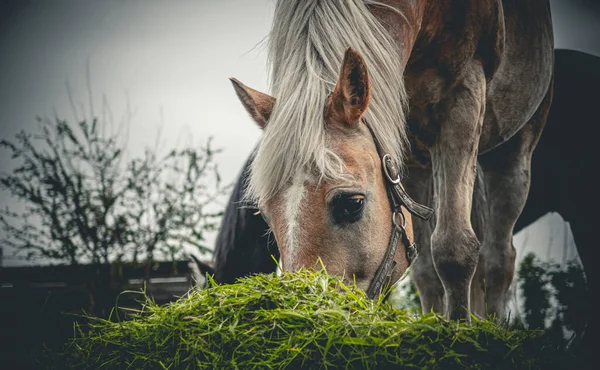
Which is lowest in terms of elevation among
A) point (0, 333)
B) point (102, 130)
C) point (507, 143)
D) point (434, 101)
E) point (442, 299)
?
point (442, 299)

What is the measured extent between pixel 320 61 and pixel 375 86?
0.97 feet

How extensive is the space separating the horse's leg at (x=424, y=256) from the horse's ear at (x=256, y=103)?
1.85 m

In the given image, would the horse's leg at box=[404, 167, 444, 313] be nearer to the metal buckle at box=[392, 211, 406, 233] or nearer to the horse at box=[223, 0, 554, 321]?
the horse at box=[223, 0, 554, 321]

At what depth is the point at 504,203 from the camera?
411 centimetres

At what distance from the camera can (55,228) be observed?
675 cm

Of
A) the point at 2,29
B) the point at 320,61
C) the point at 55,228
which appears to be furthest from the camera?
the point at 2,29

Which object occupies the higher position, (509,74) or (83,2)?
(83,2)

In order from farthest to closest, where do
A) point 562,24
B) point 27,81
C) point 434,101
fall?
point 27,81, point 562,24, point 434,101

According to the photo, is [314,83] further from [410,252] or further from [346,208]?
[410,252]

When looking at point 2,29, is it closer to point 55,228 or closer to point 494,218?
point 55,228

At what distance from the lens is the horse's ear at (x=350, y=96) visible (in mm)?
2334

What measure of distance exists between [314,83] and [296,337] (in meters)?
1.30

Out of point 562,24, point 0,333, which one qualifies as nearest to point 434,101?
point 0,333

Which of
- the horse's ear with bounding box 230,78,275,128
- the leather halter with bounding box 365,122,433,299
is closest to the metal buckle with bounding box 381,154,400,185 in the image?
the leather halter with bounding box 365,122,433,299
